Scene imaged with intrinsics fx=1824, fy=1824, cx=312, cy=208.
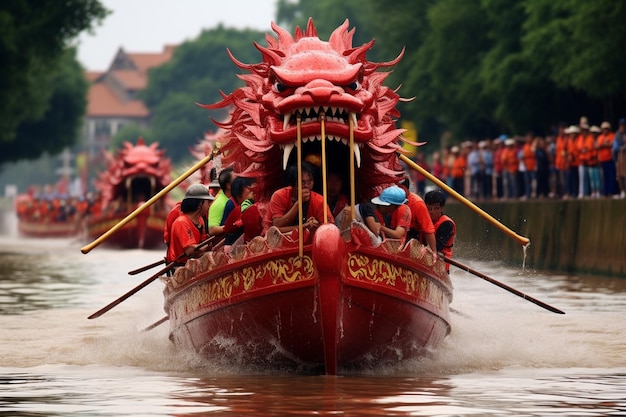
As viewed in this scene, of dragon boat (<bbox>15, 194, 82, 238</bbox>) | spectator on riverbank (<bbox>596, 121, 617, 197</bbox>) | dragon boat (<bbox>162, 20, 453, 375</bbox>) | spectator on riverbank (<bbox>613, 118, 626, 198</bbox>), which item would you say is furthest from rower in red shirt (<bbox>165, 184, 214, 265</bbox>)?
dragon boat (<bbox>15, 194, 82, 238</bbox>)

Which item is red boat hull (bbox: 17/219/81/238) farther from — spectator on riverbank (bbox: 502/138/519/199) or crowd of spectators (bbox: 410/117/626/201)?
spectator on riverbank (bbox: 502/138/519/199)

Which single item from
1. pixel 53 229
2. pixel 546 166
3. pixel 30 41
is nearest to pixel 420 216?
pixel 546 166

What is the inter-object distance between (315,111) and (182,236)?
2779mm

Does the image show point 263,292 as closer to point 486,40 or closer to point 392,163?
point 392,163

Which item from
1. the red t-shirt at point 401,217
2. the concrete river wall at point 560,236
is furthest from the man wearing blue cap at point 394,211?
Result: the concrete river wall at point 560,236

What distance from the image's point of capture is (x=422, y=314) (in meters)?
17.9

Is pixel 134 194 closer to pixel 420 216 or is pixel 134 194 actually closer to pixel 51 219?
pixel 51 219

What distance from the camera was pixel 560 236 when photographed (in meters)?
36.3

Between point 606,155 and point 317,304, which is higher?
point 606,155

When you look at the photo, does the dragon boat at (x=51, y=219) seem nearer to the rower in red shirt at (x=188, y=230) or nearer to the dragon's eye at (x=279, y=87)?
the rower in red shirt at (x=188, y=230)

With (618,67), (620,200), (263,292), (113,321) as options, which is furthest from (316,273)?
(618,67)

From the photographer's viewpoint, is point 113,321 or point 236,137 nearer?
point 236,137

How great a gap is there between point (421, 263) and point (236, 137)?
2808mm

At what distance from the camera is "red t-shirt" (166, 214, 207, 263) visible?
1936cm
